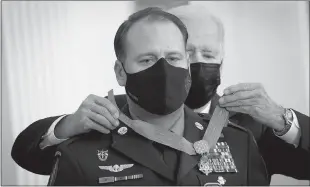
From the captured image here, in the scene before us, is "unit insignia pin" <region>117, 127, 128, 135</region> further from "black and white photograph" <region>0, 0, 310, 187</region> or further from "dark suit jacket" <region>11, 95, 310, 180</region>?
"dark suit jacket" <region>11, 95, 310, 180</region>

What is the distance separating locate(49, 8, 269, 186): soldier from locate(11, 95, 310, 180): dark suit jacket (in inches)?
8.7

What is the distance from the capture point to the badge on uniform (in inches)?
54.3

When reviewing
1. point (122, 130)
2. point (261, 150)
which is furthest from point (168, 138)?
point (261, 150)

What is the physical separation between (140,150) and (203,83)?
421 mm

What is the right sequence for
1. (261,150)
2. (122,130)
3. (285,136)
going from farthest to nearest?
(261,150) → (285,136) → (122,130)

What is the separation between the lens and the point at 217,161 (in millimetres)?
1404

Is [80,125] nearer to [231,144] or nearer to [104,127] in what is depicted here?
[104,127]

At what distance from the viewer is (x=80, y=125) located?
1.40 m

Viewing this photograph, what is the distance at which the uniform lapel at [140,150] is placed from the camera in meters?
1.34

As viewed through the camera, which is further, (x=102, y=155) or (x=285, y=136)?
(x=285, y=136)

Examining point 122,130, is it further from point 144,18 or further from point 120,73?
point 144,18

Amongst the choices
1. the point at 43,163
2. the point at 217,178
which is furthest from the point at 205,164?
the point at 43,163

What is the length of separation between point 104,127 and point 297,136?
0.76m

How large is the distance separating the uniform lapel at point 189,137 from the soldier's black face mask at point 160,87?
0.12 meters
